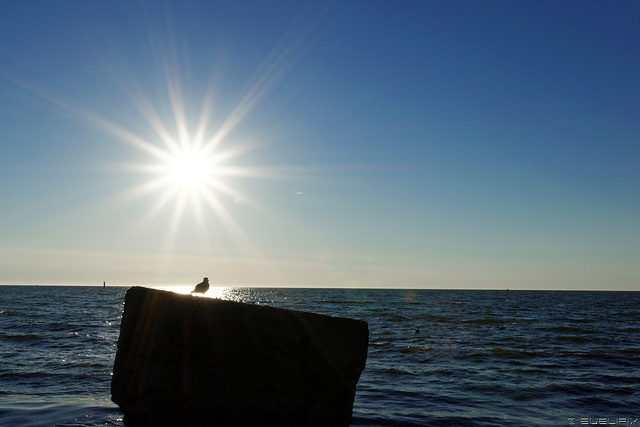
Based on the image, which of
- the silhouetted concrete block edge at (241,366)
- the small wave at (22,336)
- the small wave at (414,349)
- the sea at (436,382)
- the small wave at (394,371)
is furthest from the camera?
the small wave at (22,336)

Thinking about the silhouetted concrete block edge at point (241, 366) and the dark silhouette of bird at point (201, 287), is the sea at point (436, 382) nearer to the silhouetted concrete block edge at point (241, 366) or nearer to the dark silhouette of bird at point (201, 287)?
the silhouetted concrete block edge at point (241, 366)

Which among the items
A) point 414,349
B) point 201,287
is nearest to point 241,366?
point 201,287

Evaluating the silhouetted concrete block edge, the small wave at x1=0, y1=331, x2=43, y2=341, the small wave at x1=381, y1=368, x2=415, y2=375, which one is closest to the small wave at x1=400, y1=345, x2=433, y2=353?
the small wave at x1=381, y1=368, x2=415, y2=375

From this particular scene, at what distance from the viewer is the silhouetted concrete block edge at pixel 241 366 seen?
20.5ft

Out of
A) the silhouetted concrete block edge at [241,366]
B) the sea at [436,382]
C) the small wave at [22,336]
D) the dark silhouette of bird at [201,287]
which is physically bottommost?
the sea at [436,382]

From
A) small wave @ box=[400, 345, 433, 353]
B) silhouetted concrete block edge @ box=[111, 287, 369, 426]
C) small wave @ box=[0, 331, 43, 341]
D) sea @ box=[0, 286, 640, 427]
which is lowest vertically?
sea @ box=[0, 286, 640, 427]

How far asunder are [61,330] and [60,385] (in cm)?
1466

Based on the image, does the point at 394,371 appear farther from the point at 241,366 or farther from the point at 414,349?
the point at 241,366

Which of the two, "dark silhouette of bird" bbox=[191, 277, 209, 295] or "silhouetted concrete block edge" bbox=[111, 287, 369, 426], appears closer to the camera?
"silhouetted concrete block edge" bbox=[111, 287, 369, 426]

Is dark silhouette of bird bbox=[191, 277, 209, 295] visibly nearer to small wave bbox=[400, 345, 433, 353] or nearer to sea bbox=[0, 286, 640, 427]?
sea bbox=[0, 286, 640, 427]

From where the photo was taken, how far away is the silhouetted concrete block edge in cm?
626

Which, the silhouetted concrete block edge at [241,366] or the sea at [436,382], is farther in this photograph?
the sea at [436,382]

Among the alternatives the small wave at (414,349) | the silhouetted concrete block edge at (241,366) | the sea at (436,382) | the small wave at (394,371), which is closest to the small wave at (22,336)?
the sea at (436,382)

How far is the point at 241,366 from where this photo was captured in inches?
249
